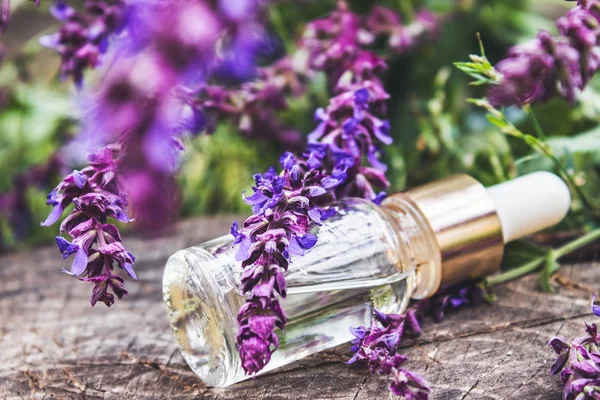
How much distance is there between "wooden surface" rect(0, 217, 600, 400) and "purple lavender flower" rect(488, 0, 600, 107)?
33cm

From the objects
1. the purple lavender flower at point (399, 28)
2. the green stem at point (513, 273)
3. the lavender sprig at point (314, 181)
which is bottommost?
the green stem at point (513, 273)

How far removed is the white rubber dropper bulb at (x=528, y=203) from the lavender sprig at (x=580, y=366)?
0.72 ft

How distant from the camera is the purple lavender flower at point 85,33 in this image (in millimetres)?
1117

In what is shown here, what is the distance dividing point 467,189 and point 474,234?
2.7 inches

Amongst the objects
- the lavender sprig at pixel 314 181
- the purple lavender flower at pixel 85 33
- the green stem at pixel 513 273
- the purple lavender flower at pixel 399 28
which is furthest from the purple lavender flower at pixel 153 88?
the purple lavender flower at pixel 399 28

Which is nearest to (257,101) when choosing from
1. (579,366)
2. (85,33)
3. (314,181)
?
(85,33)

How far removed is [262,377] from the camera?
0.91 metres

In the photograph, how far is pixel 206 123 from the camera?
1.18 metres

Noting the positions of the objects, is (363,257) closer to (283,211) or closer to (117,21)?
(283,211)

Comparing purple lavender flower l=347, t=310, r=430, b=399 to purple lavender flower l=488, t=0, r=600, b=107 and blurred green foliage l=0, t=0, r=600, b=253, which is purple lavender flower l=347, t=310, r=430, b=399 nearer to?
purple lavender flower l=488, t=0, r=600, b=107

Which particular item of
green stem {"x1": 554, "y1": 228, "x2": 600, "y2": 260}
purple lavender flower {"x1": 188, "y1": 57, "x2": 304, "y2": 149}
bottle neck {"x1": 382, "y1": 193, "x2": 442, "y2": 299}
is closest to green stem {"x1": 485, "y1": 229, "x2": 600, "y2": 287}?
green stem {"x1": 554, "y1": 228, "x2": 600, "y2": 260}

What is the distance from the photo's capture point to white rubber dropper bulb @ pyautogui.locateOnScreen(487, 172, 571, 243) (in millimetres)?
1015

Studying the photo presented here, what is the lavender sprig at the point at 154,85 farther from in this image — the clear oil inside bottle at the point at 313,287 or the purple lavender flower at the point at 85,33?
the purple lavender flower at the point at 85,33

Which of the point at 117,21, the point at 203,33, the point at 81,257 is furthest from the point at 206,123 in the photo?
the point at 203,33
